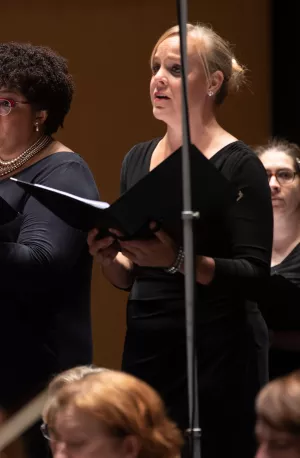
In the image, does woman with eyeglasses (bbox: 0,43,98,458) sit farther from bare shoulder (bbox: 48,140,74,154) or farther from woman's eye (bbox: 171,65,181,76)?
woman's eye (bbox: 171,65,181,76)

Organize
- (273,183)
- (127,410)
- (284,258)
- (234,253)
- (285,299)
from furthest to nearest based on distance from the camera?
(273,183) < (284,258) < (285,299) < (234,253) < (127,410)

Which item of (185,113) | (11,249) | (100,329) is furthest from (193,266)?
(100,329)

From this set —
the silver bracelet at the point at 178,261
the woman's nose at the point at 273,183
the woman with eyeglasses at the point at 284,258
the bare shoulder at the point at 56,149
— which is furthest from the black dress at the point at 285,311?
the bare shoulder at the point at 56,149

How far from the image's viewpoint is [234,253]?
2.22 meters

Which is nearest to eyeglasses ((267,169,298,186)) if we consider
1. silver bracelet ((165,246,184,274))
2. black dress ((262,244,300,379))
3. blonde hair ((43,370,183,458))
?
black dress ((262,244,300,379))

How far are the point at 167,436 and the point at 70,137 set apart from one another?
2.79 meters

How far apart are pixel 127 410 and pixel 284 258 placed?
4.30ft

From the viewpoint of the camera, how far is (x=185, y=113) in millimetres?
1924

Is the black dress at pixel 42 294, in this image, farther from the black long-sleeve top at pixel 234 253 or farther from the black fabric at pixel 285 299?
the black fabric at pixel 285 299

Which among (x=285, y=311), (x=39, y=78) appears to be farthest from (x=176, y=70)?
(x=285, y=311)

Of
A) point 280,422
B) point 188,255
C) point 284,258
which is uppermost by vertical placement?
point 188,255

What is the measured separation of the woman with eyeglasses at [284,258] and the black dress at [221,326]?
23cm

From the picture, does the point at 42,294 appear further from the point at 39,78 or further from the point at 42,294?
the point at 39,78

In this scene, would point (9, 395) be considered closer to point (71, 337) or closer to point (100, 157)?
point (71, 337)
